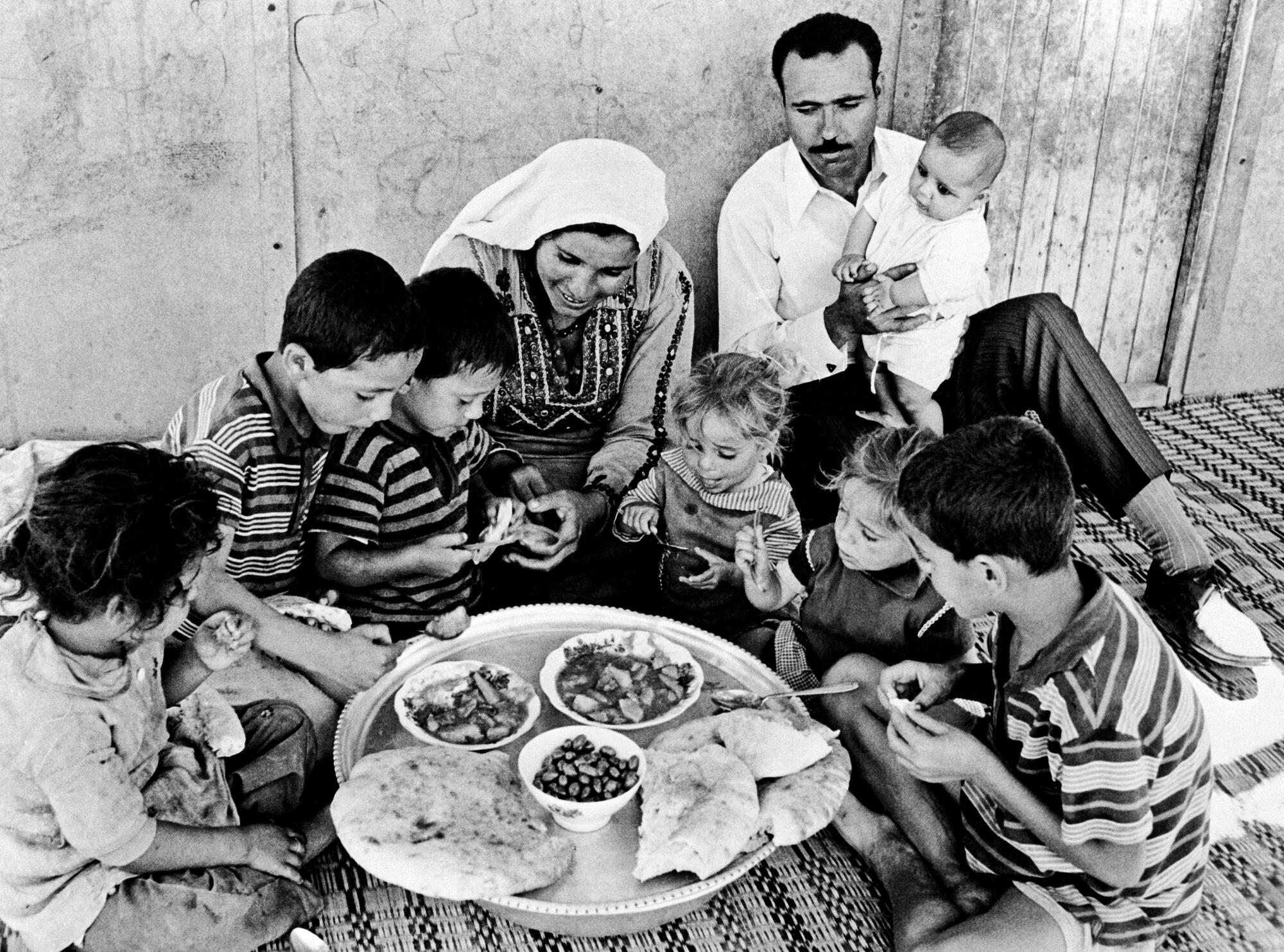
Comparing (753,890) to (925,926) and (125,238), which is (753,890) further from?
(125,238)

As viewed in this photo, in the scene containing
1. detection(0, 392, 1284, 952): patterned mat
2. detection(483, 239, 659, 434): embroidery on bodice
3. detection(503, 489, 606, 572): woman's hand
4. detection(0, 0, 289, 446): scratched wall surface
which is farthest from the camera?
detection(0, 0, 289, 446): scratched wall surface

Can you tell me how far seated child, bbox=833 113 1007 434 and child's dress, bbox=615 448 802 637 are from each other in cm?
60

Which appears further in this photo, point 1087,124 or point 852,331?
point 1087,124

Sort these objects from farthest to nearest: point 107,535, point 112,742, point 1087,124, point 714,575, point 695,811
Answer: point 1087,124
point 714,575
point 695,811
point 112,742
point 107,535

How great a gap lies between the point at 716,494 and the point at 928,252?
1.06 meters

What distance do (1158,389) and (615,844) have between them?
3804 millimetres

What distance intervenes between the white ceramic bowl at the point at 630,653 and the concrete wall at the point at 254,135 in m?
1.85

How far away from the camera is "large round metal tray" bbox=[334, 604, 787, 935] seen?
198cm

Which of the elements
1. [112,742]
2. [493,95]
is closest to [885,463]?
[112,742]

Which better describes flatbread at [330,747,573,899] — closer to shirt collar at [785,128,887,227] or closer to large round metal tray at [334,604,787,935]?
large round metal tray at [334,604,787,935]

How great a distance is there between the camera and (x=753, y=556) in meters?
2.86

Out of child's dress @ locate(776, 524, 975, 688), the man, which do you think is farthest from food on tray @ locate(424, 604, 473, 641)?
the man

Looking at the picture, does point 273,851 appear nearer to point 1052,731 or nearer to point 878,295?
point 1052,731

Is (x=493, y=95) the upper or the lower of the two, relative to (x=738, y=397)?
upper
